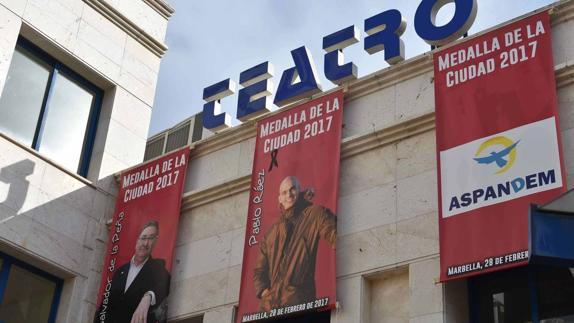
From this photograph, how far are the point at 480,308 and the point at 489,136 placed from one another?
3144 millimetres

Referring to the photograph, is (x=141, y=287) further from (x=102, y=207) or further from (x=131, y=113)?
(x=131, y=113)

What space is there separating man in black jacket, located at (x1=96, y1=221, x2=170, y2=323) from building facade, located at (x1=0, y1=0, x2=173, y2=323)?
1.07 m

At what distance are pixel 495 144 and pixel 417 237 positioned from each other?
7.38 ft

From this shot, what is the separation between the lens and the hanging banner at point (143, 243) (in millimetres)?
21938

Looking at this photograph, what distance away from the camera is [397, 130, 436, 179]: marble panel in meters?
18.9

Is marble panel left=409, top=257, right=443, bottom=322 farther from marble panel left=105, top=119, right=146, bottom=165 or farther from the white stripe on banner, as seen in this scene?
marble panel left=105, top=119, right=146, bottom=165

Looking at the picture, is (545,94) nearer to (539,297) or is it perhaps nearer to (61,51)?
(539,297)

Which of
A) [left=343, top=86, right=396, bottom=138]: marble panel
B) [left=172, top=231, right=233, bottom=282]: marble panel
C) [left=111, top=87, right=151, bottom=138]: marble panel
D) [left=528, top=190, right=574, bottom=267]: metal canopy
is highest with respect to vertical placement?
[left=111, top=87, right=151, bottom=138]: marble panel

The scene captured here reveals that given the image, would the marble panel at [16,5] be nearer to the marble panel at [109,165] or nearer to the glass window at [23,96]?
the glass window at [23,96]

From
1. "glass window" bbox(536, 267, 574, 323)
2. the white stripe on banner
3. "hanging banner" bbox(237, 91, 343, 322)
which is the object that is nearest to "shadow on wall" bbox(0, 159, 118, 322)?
"hanging banner" bbox(237, 91, 343, 322)

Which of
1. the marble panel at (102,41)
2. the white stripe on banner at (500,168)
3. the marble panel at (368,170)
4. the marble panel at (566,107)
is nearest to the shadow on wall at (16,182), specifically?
the marble panel at (102,41)

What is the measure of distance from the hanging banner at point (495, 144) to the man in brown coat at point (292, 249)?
110 inches

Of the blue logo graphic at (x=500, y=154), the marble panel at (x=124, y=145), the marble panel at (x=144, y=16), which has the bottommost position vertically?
the blue logo graphic at (x=500, y=154)

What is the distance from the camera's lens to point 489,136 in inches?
704
